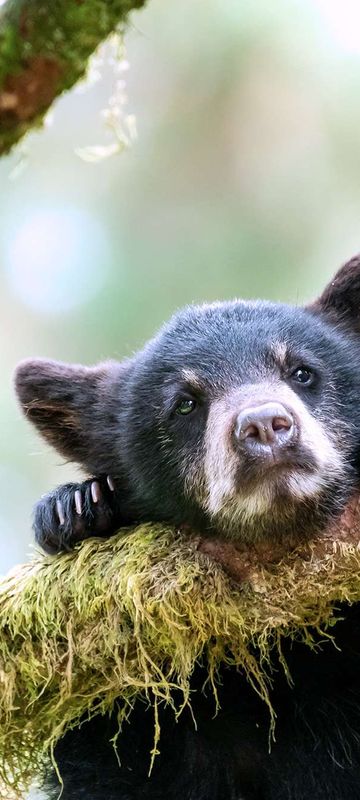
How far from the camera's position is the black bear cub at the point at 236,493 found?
4172 millimetres

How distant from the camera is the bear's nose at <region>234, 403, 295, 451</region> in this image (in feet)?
13.0

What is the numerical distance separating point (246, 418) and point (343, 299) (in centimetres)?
169

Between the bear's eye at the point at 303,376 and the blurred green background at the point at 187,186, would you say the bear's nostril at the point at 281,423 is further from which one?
the blurred green background at the point at 187,186

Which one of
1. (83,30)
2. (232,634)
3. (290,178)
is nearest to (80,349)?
(290,178)

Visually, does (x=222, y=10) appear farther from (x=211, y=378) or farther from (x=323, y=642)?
(x=323, y=642)

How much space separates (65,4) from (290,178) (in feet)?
33.3

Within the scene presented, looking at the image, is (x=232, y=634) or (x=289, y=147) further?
(x=289, y=147)

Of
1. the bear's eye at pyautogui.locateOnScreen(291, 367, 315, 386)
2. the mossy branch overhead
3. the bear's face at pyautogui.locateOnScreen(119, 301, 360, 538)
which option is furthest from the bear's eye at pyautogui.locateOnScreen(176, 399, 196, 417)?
the mossy branch overhead

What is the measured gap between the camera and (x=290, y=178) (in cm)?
1212

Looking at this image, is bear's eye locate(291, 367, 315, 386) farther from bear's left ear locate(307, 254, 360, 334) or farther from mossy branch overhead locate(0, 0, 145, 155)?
mossy branch overhead locate(0, 0, 145, 155)

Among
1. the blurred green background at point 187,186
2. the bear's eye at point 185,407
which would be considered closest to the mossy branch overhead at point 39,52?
the bear's eye at point 185,407

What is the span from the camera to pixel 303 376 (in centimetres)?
478

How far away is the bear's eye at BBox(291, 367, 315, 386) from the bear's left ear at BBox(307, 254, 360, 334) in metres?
0.74

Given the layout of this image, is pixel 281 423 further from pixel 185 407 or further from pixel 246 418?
pixel 185 407
